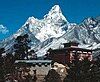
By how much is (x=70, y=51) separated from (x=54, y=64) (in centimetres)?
2700

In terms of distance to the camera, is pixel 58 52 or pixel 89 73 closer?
pixel 89 73

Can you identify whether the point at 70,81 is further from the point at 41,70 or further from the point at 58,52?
the point at 58,52

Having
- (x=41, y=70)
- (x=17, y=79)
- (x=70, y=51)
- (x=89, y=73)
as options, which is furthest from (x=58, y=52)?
(x=89, y=73)

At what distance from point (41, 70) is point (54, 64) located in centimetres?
462

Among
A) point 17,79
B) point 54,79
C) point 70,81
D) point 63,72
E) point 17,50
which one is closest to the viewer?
point 70,81

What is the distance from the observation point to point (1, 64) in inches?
3861

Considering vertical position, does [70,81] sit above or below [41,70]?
below

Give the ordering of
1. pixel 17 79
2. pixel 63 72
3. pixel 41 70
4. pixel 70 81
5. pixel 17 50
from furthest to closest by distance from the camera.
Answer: pixel 17 50 → pixel 41 70 → pixel 63 72 → pixel 17 79 → pixel 70 81

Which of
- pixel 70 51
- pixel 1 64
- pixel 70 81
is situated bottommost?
pixel 70 81

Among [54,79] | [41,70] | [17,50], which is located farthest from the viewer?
[17,50]

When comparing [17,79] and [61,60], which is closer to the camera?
[17,79]

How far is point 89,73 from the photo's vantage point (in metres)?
85.2

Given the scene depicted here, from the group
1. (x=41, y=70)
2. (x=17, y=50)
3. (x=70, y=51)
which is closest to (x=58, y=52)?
(x=70, y=51)

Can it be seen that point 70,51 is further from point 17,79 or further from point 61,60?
point 17,79
